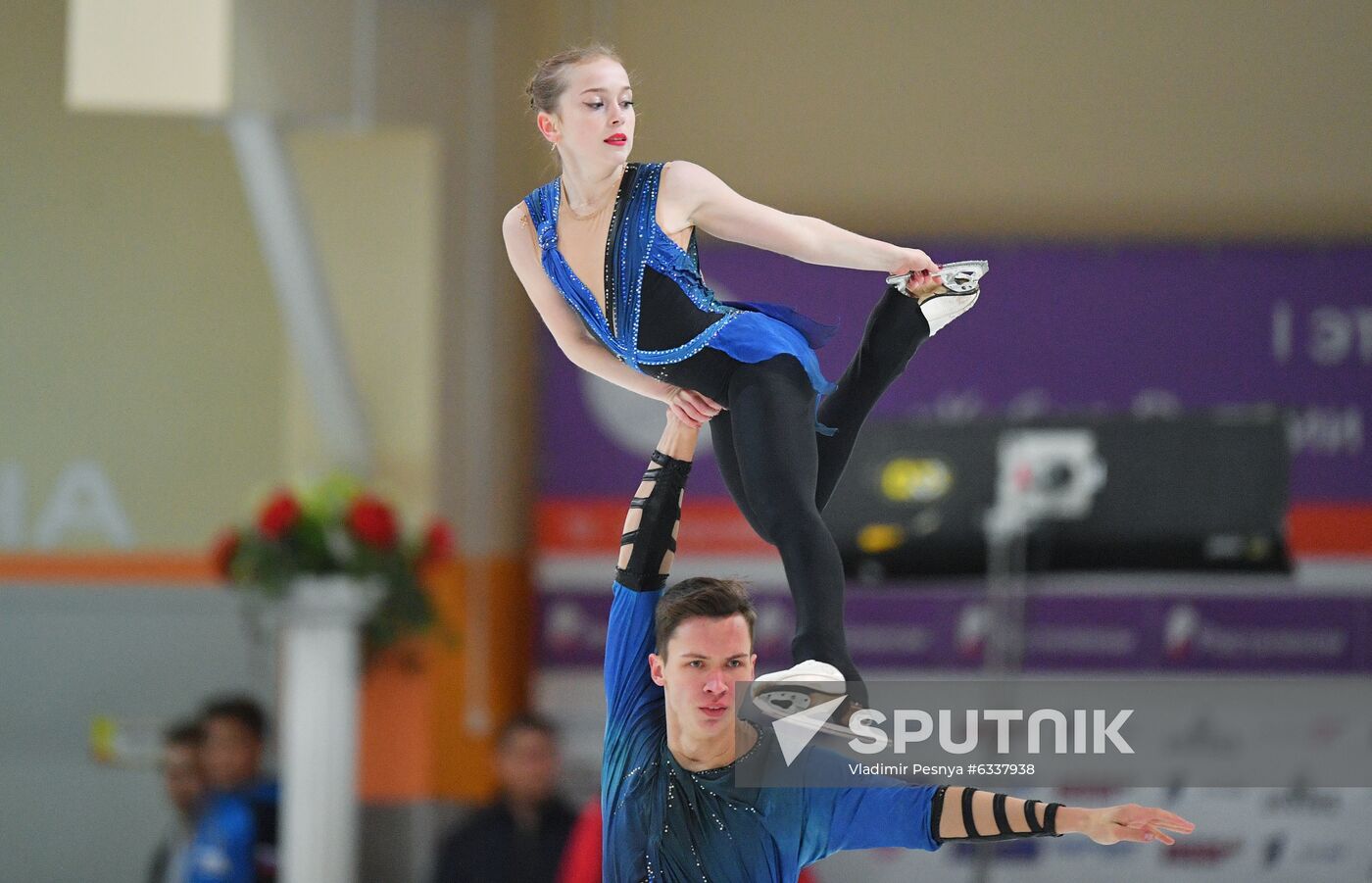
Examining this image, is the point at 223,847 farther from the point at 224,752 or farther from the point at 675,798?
the point at 675,798

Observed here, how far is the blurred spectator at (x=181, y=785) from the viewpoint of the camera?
6.16 meters

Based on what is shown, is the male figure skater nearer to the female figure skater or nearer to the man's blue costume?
the man's blue costume

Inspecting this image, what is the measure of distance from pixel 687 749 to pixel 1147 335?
4691 mm

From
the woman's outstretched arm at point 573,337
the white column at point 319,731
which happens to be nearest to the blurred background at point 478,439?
the white column at point 319,731

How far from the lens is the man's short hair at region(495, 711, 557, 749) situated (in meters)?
6.28

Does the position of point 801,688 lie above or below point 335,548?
above

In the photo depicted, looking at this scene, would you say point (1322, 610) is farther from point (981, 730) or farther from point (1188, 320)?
point (981, 730)

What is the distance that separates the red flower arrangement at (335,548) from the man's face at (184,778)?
2.08ft

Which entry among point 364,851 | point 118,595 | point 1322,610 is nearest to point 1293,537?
point 1322,610

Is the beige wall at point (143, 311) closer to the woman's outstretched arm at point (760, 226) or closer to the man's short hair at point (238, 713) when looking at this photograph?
the man's short hair at point (238, 713)

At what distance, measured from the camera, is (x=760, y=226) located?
2141mm

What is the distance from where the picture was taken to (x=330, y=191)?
6.41 m

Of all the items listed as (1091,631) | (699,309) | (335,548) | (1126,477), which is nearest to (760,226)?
(699,309)

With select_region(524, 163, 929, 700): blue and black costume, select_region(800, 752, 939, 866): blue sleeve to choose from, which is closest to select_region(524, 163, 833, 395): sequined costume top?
select_region(524, 163, 929, 700): blue and black costume
